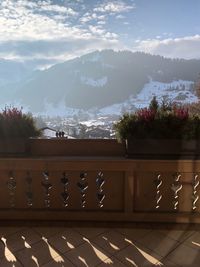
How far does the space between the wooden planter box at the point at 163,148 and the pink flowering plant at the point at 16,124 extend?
0.98m

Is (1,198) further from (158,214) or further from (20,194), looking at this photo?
(158,214)

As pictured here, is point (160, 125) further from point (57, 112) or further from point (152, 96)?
point (57, 112)

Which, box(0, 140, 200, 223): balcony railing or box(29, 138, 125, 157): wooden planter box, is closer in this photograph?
box(0, 140, 200, 223): balcony railing

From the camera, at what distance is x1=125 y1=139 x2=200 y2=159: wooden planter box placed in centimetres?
231

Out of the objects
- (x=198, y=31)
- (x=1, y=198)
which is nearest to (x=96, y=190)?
(x=1, y=198)

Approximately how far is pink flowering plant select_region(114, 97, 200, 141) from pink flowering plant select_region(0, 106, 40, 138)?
2.80 ft

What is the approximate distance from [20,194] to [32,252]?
62 cm

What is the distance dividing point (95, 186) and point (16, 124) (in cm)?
99

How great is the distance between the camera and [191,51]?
512cm

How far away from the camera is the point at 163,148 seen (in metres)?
2.34

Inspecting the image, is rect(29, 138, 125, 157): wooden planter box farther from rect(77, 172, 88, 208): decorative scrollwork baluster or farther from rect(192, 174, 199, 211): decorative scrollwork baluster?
rect(192, 174, 199, 211): decorative scrollwork baluster

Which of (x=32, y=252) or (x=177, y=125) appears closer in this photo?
(x=32, y=252)

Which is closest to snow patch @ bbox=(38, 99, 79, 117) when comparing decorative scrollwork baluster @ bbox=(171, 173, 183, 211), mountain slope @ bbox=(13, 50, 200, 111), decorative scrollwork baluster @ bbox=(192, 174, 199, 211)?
mountain slope @ bbox=(13, 50, 200, 111)

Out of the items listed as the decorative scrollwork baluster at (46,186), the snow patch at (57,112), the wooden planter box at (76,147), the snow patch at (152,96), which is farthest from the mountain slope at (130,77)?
the decorative scrollwork baluster at (46,186)
